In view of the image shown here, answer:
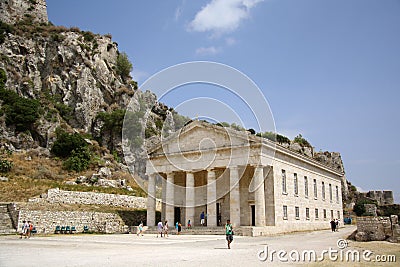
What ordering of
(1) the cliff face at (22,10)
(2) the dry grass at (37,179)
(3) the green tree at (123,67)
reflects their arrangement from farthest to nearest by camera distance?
(3) the green tree at (123,67)
(1) the cliff face at (22,10)
(2) the dry grass at (37,179)

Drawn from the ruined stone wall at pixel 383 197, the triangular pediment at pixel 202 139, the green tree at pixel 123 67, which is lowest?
the ruined stone wall at pixel 383 197

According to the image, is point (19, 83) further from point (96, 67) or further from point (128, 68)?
point (128, 68)

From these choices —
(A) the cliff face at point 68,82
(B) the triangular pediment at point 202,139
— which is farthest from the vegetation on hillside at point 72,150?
(B) the triangular pediment at point 202,139

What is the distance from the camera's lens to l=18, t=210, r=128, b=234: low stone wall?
29.7 metres

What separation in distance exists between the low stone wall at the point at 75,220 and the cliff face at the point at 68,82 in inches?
1296

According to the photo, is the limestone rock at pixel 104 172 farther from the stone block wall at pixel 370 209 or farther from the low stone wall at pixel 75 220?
the stone block wall at pixel 370 209

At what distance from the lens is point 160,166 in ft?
121

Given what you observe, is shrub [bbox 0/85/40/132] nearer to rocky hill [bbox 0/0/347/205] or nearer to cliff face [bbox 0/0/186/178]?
rocky hill [bbox 0/0/347/205]

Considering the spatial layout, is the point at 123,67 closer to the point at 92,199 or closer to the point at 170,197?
the point at 92,199

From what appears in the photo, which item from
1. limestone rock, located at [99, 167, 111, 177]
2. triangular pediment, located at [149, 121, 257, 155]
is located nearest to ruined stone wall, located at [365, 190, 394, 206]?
triangular pediment, located at [149, 121, 257, 155]

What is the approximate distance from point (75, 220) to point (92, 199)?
6.12 meters

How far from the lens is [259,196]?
30984 mm

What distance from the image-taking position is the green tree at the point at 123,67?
9031 cm

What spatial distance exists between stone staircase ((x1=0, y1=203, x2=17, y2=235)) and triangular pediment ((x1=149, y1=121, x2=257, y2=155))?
1404cm
